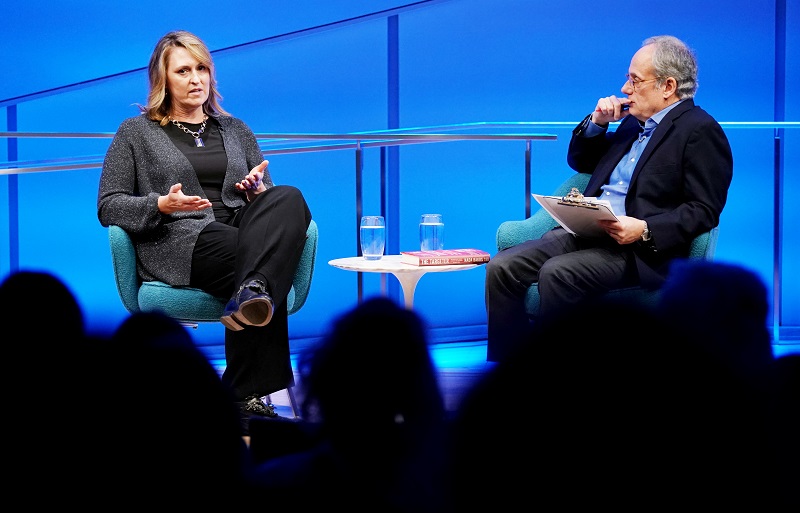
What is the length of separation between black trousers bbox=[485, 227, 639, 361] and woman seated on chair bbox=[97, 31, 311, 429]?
648 mm

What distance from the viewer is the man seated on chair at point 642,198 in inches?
108

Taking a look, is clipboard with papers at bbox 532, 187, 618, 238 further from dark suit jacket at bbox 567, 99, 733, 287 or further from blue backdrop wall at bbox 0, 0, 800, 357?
blue backdrop wall at bbox 0, 0, 800, 357

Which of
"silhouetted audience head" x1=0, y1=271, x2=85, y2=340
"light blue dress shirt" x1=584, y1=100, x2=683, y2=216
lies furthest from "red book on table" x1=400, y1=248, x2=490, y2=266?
"silhouetted audience head" x1=0, y1=271, x2=85, y2=340

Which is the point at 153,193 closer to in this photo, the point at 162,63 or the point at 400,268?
the point at 162,63

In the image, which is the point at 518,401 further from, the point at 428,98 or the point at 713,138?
the point at 428,98

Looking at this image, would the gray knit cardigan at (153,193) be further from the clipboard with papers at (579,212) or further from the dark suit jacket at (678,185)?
the dark suit jacket at (678,185)

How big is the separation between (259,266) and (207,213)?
0.43 metres

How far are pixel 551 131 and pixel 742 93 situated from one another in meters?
1.09

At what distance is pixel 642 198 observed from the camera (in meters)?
2.89

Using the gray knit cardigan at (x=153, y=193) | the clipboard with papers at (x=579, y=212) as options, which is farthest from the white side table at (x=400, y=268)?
the gray knit cardigan at (x=153, y=193)

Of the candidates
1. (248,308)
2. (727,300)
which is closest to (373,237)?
(248,308)

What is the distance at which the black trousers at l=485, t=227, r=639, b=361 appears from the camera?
275cm

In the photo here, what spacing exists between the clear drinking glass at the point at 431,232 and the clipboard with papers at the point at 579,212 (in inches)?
17.3

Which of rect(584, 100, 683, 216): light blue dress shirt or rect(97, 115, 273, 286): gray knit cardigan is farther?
rect(584, 100, 683, 216): light blue dress shirt
